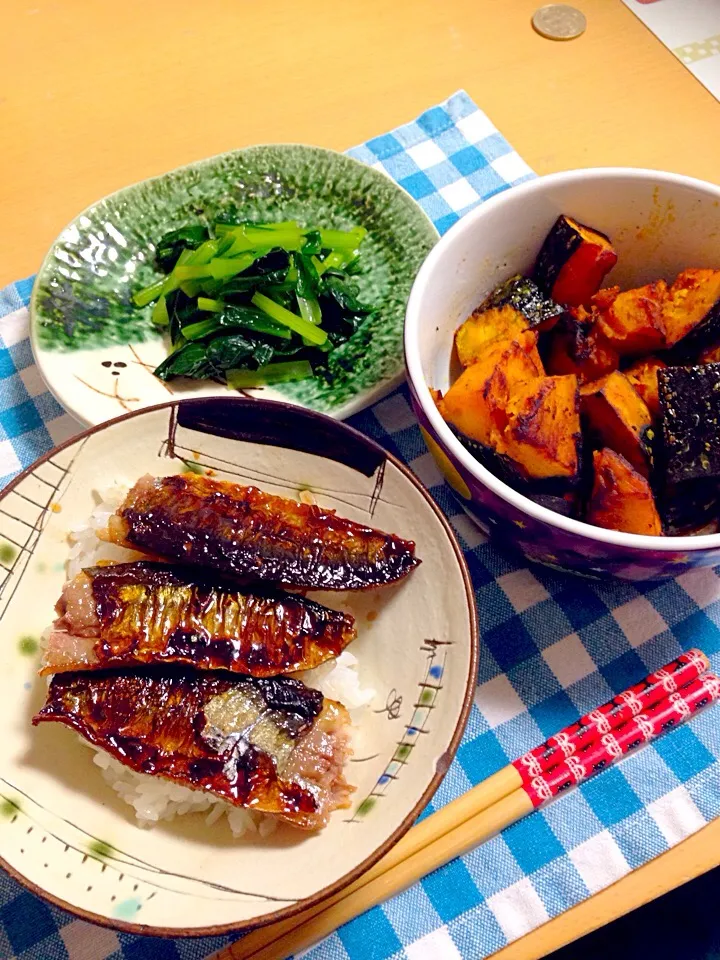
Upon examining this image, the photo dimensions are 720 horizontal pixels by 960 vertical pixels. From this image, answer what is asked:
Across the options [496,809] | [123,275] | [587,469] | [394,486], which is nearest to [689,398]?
[587,469]

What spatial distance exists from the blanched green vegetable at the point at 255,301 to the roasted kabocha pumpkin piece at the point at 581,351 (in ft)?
1.53

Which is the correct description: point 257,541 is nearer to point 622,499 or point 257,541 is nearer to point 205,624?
point 205,624

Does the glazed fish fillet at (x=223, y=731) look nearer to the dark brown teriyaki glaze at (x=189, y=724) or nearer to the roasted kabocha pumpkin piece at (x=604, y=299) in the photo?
the dark brown teriyaki glaze at (x=189, y=724)

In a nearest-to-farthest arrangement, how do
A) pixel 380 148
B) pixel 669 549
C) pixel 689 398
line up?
pixel 669 549 < pixel 689 398 < pixel 380 148

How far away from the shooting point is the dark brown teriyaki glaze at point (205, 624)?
3.50 ft

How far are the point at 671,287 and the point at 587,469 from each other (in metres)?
0.42

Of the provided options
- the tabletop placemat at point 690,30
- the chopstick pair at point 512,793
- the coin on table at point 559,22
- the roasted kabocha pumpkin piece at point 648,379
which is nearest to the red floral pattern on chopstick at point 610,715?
the chopstick pair at point 512,793

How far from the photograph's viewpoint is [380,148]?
2.00 metres

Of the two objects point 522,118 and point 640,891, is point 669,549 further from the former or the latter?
point 522,118

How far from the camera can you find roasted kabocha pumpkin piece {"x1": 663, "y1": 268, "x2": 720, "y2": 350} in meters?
1.20

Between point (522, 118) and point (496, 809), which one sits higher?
point (522, 118)

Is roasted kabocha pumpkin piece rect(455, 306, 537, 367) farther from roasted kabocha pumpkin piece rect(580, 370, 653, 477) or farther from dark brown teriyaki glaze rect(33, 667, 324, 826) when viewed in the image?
dark brown teriyaki glaze rect(33, 667, 324, 826)

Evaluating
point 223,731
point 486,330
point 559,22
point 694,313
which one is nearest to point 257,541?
point 223,731

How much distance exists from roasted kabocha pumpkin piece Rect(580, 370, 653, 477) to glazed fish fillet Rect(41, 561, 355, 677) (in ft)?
1.66
